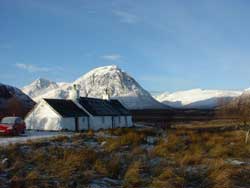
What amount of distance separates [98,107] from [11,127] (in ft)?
73.5

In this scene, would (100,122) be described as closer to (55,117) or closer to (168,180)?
(55,117)

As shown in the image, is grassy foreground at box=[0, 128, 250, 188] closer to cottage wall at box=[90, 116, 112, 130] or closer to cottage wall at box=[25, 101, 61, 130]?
cottage wall at box=[25, 101, 61, 130]

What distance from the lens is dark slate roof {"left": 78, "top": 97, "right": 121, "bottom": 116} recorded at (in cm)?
5358

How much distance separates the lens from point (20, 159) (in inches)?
733

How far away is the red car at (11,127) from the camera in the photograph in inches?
1361

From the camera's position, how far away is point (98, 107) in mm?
56219

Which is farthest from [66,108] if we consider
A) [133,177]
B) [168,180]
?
[168,180]

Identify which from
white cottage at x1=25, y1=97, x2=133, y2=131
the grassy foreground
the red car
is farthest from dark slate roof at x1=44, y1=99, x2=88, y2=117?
the grassy foreground

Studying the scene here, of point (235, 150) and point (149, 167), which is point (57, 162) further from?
point (235, 150)

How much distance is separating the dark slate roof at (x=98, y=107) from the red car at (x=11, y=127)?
1708 centimetres

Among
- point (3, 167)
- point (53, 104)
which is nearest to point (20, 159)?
point (3, 167)

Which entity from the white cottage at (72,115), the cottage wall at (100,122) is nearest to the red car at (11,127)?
the white cottage at (72,115)

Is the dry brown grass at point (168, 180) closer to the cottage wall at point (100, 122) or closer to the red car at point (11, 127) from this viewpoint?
the red car at point (11, 127)

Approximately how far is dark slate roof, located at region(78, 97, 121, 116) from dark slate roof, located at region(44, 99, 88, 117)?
1.43m
